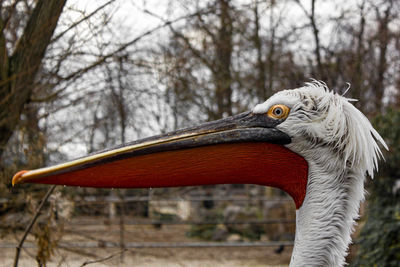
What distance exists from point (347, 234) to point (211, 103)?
242 inches

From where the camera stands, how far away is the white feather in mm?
1785

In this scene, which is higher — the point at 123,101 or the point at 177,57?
the point at 177,57

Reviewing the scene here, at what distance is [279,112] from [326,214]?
1.72 feet

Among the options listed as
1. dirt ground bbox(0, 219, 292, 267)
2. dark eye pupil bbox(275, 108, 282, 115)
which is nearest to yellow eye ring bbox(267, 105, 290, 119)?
dark eye pupil bbox(275, 108, 282, 115)

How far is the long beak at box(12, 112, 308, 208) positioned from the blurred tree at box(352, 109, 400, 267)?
1334mm

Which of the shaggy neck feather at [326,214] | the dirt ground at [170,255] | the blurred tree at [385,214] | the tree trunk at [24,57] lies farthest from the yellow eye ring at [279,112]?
the dirt ground at [170,255]

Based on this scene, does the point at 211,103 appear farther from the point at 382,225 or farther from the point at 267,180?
the point at 267,180

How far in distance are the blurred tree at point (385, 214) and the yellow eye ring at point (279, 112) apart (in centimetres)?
136

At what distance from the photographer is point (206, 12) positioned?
4695 millimetres

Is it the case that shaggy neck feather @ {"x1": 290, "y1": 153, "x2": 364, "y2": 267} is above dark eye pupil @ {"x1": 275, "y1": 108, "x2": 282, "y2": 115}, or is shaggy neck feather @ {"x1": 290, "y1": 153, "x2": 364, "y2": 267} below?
below

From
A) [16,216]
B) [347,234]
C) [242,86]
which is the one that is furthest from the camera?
[242,86]

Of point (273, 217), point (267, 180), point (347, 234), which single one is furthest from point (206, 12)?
point (273, 217)

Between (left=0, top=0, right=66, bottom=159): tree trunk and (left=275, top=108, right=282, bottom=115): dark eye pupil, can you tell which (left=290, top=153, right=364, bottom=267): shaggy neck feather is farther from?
(left=0, top=0, right=66, bottom=159): tree trunk

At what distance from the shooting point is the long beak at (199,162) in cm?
171
